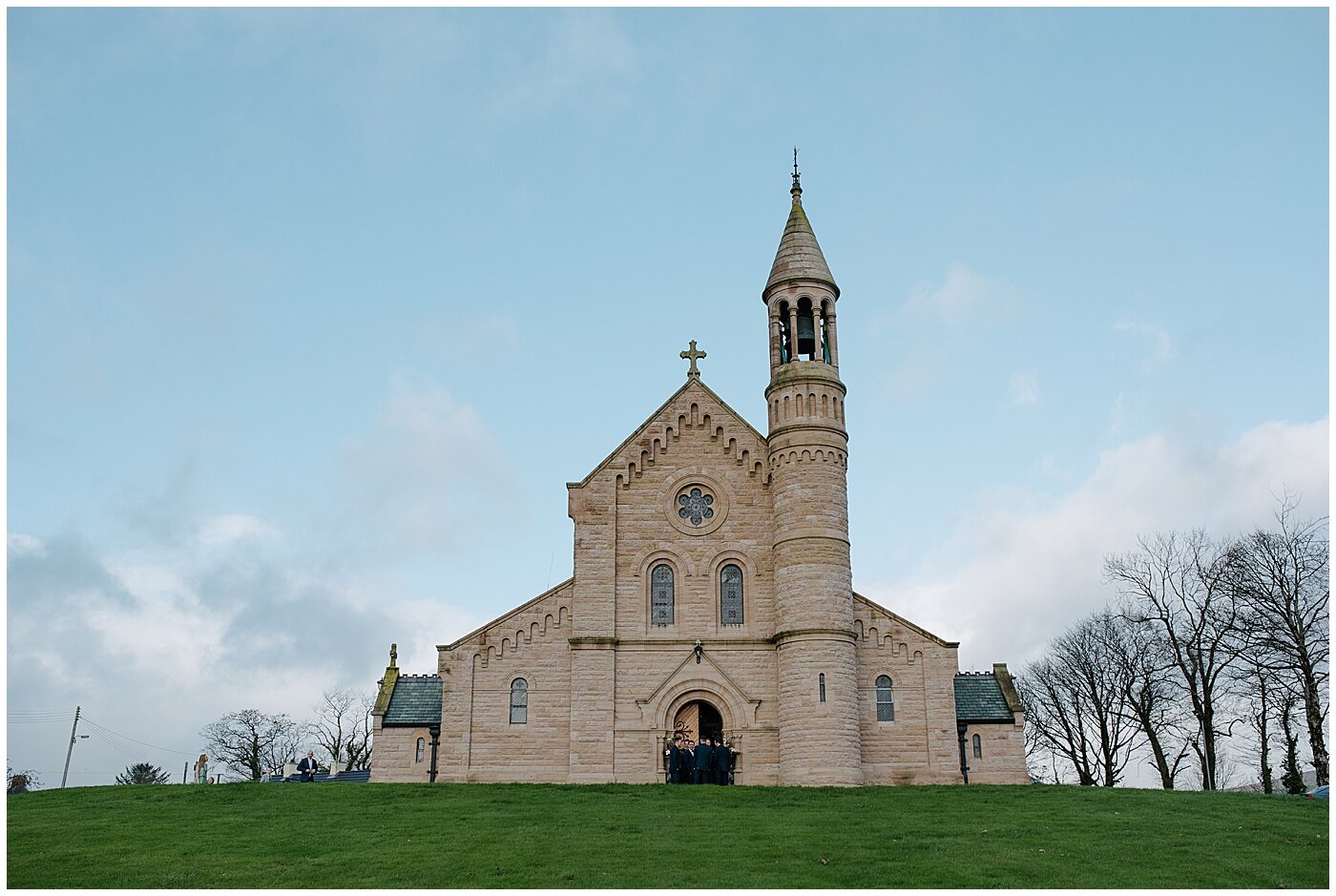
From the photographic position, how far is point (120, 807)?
1214 inches

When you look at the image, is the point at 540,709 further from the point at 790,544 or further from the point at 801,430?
the point at 801,430

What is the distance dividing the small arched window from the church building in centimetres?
5

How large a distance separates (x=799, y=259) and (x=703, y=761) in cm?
1824

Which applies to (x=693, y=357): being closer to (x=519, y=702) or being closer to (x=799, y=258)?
(x=799, y=258)

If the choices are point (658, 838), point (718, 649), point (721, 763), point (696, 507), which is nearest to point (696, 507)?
point (696, 507)

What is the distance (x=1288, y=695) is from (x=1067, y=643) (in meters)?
26.6

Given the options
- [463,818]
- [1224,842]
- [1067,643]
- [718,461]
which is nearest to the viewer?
[1224,842]

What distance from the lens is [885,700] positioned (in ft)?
137

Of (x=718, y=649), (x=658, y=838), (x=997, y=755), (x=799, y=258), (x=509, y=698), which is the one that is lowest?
(x=658, y=838)

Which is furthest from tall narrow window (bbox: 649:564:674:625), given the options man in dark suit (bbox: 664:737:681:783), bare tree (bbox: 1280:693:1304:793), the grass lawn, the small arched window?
bare tree (bbox: 1280:693:1304:793)

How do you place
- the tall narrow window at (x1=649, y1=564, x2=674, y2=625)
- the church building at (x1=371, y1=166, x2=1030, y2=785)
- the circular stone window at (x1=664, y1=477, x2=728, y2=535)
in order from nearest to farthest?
the church building at (x1=371, y1=166, x2=1030, y2=785), the tall narrow window at (x1=649, y1=564, x2=674, y2=625), the circular stone window at (x1=664, y1=477, x2=728, y2=535)

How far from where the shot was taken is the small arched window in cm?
4147

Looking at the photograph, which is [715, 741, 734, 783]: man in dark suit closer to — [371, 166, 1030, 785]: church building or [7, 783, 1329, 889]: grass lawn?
[371, 166, 1030, 785]: church building

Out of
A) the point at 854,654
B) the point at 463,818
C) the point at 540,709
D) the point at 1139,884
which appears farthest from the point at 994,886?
the point at 540,709
